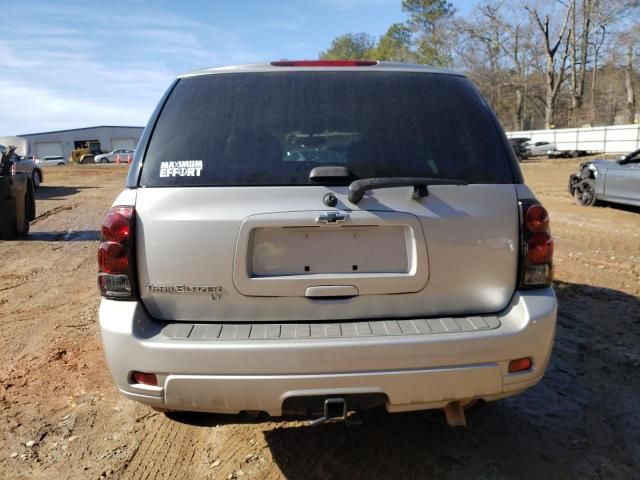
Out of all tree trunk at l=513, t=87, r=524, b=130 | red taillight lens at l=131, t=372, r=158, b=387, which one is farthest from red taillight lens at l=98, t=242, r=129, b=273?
tree trunk at l=513, t=87, r=524, b=130

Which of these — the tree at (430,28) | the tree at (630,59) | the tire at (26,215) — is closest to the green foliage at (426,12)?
the tree at (430,28)

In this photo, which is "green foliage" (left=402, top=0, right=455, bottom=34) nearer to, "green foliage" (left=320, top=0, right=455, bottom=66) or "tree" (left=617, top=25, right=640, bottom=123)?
"green foliage" (left=320, top=0, right=455, bottom=66)

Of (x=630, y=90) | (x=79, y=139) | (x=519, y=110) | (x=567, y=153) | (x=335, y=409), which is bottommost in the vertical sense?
(x=335, y=409)

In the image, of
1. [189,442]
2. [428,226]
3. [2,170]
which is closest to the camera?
[428,226]

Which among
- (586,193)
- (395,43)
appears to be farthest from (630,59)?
(586,193)

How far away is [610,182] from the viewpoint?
11.0 m

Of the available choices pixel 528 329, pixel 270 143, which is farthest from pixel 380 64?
pixel 528 329

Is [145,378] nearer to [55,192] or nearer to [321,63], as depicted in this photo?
[321,63]

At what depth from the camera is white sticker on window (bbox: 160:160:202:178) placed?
248cm

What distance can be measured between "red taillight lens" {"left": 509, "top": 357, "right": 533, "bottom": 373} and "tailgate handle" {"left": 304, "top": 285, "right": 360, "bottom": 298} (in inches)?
29.6

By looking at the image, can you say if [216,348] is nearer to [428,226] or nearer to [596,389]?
[428,226]

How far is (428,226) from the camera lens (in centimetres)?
245

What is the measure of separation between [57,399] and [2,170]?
23.4 ft

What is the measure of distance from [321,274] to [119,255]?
0.91 meters
